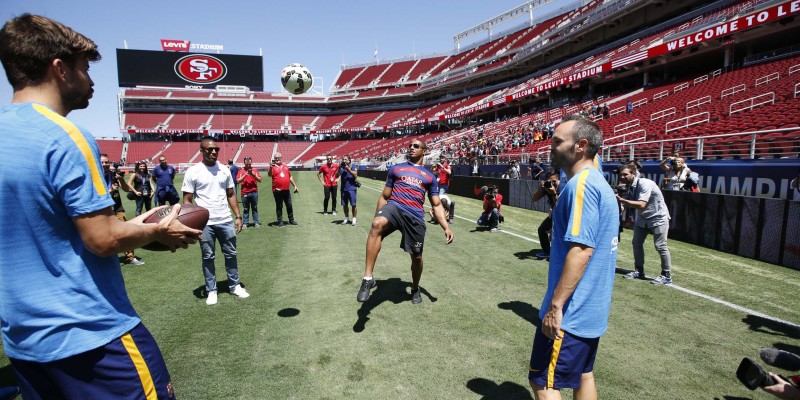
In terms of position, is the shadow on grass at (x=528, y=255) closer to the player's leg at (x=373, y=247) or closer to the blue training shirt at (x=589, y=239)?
the player's leg at (x=373, y=247)

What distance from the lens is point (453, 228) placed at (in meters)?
11.1

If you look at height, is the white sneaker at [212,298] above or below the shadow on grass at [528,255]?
below

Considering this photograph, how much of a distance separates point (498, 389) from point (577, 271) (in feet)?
5.28

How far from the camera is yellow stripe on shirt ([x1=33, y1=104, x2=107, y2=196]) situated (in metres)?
1.39

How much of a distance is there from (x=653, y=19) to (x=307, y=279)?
39.2 metres

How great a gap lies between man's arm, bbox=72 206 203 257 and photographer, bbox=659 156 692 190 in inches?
437

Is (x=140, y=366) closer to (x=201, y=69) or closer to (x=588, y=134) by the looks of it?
(x=588, y=134)

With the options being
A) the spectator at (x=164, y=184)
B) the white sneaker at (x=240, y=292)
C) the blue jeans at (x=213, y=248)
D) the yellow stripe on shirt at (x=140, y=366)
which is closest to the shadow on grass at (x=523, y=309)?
the white sneaker at (x=240, y=292)

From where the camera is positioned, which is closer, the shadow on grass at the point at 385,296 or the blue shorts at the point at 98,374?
the blue shorts at the point at 98,374

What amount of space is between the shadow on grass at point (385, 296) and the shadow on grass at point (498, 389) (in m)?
1.49

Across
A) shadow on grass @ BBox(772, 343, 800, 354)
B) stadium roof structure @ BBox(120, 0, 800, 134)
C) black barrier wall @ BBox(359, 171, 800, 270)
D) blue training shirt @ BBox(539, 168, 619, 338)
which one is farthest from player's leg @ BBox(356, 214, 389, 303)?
stadium roof structure @ BBox(120, 0, 800, 134)

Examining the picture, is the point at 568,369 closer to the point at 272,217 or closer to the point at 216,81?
the point at 272,217

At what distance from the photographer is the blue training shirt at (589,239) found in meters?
2.12

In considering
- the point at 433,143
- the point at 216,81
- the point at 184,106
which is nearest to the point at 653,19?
the point at 433,143
